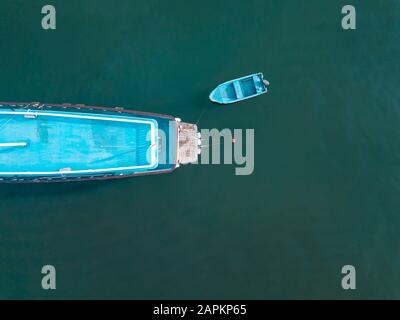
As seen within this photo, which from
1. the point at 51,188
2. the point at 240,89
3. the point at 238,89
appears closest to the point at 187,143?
the point at 238,89

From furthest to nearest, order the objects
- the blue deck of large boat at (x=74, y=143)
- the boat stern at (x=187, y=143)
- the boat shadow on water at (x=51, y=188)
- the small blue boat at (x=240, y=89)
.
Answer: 1. the small blue boat at (x=240, y=89)
2. the boat stern at (x=187, y=143)
3. the boat shadow on water at (x=51, y=188)
4. the blue deck of large boat at (x=74, y=143)

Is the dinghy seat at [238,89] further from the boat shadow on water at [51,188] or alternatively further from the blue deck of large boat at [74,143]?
the boat shadow on water at [51,188]

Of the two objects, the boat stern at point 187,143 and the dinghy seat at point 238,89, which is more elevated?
the dinghy seat at point 238,89

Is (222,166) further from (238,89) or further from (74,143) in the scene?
(74,143)

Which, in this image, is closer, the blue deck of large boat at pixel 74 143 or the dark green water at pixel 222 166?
the blue deck of large boat at pixel 74 143

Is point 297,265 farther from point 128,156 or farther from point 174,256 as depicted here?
point 128,156

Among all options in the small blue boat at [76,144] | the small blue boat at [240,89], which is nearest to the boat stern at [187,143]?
the small blue boat at [76,144]

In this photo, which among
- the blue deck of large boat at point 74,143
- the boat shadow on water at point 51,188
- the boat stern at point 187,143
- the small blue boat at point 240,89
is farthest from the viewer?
the small blue boat at point 240,89
